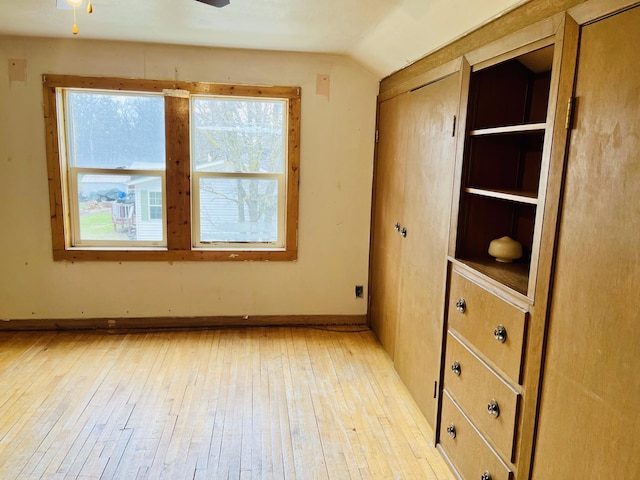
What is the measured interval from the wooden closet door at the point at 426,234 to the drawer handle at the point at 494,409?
1.86 ft

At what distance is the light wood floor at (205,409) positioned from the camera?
220cm

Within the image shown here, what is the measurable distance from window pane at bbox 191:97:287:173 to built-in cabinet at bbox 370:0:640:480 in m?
A: 1.43

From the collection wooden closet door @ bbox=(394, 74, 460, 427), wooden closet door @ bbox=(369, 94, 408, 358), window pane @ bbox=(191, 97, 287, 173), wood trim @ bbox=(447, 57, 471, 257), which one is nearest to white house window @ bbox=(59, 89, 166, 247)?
window pane @ bbox=(191, 97, 287, 173)

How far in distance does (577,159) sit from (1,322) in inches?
165

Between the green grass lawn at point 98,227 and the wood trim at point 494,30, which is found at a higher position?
the wood trim at point 494,30

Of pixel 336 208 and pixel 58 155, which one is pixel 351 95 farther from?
pixel 58 155

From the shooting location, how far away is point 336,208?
390cm

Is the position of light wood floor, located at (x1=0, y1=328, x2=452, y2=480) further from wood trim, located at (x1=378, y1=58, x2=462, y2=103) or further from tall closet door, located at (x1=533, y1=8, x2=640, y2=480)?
wood trim, located at (x1=378, y1=58, x2=462, y2=103)

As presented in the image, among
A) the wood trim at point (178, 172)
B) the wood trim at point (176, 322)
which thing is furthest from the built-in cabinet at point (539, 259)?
the wood trim at point (178, 172)

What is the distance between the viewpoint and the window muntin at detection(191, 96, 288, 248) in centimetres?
369

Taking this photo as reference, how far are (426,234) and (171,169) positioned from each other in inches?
83.0

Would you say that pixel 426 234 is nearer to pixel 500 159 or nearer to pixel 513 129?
pixel 500 159

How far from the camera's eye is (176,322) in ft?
12.8

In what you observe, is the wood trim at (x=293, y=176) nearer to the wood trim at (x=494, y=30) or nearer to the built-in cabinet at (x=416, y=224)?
the built-in cabinet at (x=416, y=224)
